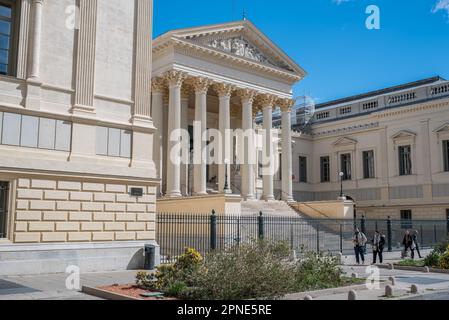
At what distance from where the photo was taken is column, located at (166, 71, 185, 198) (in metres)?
32.1

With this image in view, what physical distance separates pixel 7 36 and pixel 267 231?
47.9 feet

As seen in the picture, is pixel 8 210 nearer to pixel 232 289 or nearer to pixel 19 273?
pixel 19 273

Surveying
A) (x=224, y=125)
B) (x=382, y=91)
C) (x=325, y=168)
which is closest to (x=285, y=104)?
(x=224, y=125)

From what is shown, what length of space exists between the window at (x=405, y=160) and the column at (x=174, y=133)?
69.3 ft

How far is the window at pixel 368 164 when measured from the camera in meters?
46.1

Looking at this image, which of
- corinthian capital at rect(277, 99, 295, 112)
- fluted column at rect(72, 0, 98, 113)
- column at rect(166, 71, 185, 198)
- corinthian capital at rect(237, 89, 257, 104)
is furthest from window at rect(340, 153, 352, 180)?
fluted column at rect(72, 0, 98, 113)

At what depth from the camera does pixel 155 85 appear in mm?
34094

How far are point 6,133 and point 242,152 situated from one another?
71.7ft

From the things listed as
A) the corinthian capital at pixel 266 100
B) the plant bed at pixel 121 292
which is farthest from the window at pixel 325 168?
the plant bed at pixel 121 292

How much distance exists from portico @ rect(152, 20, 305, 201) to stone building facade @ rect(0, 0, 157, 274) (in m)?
12.3

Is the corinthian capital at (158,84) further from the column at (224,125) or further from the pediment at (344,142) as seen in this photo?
the pediment at (344,142)

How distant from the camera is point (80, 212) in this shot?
17281 millimetres
